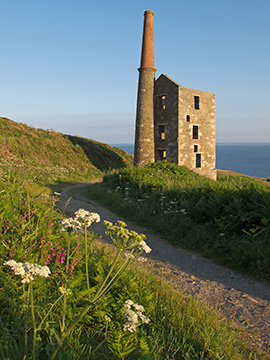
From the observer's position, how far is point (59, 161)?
25375 mm

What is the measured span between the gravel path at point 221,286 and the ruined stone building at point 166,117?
17781 millimetres

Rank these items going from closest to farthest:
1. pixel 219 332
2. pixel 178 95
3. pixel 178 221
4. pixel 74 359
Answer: pixel 74 359, pixel 219 332, pixel 178 221, pixel 178 95

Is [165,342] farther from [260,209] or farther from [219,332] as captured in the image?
[260,209]

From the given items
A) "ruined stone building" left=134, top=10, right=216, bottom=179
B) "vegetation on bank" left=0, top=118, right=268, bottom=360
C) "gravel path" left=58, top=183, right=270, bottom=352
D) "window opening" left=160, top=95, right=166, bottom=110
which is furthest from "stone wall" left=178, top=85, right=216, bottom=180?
"vegetation on bank" left=0, top=118, right=268, bottom=360

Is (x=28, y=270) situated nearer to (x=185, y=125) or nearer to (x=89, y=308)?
(x=89, y=308)

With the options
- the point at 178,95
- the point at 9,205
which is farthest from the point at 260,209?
the point at 178,95

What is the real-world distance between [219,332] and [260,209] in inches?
181

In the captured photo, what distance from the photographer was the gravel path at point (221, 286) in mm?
4285

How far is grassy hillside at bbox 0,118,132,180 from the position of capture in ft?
73.1

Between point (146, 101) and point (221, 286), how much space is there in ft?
71.7

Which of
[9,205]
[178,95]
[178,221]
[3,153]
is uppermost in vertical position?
[178,95]

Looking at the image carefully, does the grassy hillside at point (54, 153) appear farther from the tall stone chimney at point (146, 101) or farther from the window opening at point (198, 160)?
the window opening at point (198, 160)

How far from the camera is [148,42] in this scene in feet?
80.9

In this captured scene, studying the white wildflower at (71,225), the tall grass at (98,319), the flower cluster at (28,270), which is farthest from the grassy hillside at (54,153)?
the flower cluster at (28,270)
